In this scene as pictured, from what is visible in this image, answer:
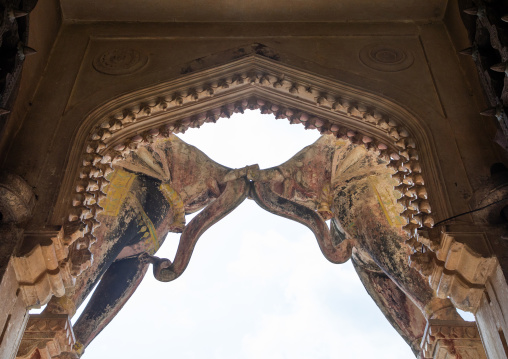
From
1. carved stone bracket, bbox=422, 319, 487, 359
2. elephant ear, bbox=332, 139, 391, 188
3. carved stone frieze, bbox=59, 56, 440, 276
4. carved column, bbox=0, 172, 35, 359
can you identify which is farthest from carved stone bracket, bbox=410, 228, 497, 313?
carved column, bbox=0, 172, 35, 359

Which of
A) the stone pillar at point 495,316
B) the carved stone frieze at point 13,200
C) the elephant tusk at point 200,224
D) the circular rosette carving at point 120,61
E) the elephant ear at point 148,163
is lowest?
the stone pillar at point 495,316

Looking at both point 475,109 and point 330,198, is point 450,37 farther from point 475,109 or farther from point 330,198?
point 330,198

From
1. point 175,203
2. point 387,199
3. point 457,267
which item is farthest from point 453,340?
point 175,203

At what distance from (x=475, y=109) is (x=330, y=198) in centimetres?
208

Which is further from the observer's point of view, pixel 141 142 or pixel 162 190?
pixel 162 190

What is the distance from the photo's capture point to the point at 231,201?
6.55 metres

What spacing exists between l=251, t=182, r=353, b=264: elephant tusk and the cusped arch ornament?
1.01 m

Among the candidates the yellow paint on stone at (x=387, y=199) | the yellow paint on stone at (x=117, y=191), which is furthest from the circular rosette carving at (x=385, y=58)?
the yellow paint on stone at (x=117, y=191)

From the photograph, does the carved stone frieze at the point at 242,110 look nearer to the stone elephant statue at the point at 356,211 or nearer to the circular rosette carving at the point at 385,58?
the circular rosette carving at the point at 385,58

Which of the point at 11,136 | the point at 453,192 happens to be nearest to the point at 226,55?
→ the point at 11,136

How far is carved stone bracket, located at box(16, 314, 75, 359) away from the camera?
17.0 feet

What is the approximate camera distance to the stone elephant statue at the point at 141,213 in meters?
6.14

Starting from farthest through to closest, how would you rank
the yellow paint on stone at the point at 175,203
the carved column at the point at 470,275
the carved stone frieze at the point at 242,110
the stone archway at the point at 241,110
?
the yellow paint on stone at the point at 175,203, the carved stone frieze at the point at 242,110, the stone archway at the point at 241,110, the carved column at the point at 470,275

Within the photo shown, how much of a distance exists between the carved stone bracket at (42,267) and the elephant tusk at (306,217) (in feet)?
8.86
